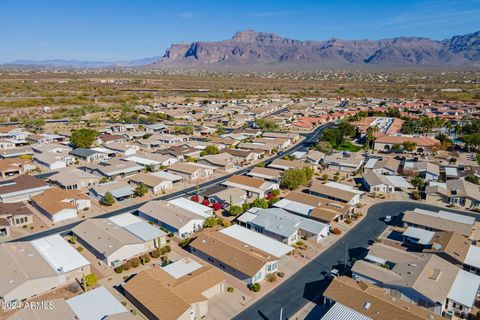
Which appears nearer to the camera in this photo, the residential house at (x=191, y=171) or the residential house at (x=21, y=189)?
the residential house at (x=21, y=189)

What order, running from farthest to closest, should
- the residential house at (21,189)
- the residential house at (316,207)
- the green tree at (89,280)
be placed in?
1. the residential house at (21,189)
2. the residential house at (316,207)
3. the green tree at (89,280)

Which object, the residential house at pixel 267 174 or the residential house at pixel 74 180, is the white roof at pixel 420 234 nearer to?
the residential house at pixel 267 174

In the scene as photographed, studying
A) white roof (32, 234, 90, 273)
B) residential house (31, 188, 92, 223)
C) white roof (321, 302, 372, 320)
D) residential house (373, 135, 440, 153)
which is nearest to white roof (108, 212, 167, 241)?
white roof (32, 234, 90, 273)

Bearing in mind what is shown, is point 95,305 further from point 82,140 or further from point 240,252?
point 82,140

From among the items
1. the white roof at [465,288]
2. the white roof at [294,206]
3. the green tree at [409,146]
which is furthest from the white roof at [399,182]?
the white roof at [465,288]

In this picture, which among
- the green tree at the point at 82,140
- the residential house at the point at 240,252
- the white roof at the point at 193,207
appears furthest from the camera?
the green tree at the point at 82,140

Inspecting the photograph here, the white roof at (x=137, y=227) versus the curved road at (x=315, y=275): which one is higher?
the white roof at (x=137, y=227)

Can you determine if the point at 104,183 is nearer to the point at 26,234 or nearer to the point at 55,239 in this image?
the point at 26,234
